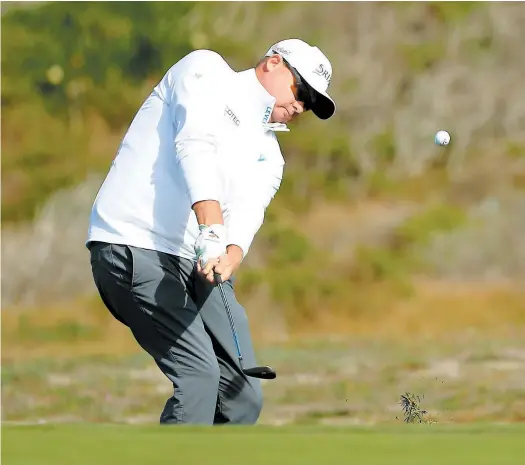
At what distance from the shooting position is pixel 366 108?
17219 millimetres

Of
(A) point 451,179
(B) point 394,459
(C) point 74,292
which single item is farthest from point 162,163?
(A) point 451,179

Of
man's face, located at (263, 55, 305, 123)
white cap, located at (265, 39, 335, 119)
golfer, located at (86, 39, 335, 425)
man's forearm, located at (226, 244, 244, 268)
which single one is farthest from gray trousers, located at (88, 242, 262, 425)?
white cap, located at (265, 39, 335, 119)

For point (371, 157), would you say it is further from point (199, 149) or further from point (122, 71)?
point (199, 149)

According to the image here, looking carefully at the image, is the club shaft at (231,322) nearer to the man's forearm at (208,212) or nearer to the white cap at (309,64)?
the man's forearm at (208,212)

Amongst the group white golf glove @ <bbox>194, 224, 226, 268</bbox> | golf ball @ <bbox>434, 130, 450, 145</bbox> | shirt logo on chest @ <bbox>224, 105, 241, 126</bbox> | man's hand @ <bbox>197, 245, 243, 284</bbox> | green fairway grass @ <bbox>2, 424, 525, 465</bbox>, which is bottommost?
green fairway grass @ <bbox>2, 424, 525, 465</bbox>

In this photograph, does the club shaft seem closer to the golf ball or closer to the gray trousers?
the gray trousers

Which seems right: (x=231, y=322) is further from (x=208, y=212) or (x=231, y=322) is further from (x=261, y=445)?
(x=261, y=445)

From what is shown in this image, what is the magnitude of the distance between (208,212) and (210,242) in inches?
4.1

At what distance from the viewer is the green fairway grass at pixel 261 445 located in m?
2.92

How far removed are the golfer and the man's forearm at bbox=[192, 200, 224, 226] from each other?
110mm

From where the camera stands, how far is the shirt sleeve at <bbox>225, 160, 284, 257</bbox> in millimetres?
4523

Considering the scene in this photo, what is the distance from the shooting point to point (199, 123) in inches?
169

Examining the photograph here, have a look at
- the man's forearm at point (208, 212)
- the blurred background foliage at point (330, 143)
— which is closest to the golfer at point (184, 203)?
the man's forearm at point (208, 212)

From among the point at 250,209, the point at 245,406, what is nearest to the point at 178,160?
the point at 250,209
